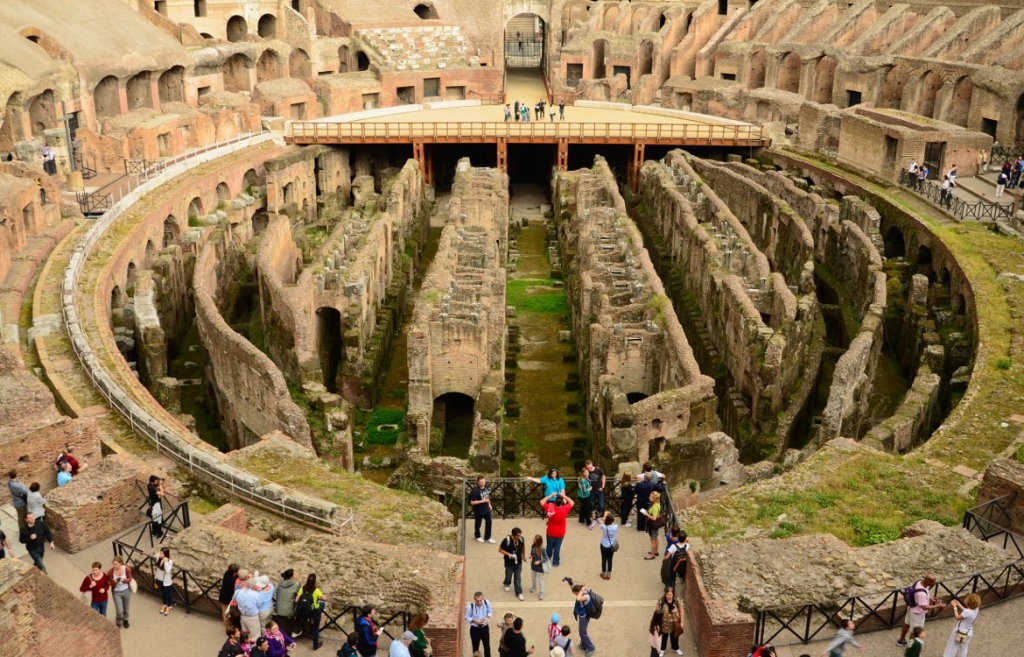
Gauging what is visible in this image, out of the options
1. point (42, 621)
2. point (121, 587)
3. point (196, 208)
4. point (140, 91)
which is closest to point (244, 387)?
point (121, 587)

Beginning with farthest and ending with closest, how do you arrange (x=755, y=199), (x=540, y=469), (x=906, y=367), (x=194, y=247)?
(x=755, y=199)
(x=194, y=247)
(x=906, y=367)
(x=540, y=469)

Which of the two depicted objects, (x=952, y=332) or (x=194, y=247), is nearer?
(x=952, y=332)

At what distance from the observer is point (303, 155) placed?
45.3 m

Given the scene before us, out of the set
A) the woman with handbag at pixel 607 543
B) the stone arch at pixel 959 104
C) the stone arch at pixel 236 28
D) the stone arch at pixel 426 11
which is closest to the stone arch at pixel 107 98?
the stone arch at pixel 236 28

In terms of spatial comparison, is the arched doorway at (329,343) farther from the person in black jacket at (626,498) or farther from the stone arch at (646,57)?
the stone arch at (646,57)

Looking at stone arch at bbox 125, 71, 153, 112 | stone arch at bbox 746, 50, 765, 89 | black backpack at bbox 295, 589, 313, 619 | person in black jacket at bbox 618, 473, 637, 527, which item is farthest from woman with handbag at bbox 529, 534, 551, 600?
stone arch at bbox 746, 50, 765, 89

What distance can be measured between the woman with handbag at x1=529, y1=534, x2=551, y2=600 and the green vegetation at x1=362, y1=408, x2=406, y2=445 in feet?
34.6

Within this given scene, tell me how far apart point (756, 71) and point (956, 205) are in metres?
21.1

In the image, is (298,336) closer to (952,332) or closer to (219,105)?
(952,332)

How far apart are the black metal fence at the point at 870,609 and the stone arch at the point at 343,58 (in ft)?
154

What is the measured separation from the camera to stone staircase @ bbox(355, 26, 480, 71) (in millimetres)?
54250

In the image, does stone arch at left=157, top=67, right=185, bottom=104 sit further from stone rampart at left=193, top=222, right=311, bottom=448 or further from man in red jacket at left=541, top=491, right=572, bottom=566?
man in red jacket at left=541, top=491, right=572, bottom=566

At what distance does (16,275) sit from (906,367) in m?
22.6

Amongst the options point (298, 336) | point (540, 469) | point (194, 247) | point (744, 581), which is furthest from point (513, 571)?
point (194, 247)
